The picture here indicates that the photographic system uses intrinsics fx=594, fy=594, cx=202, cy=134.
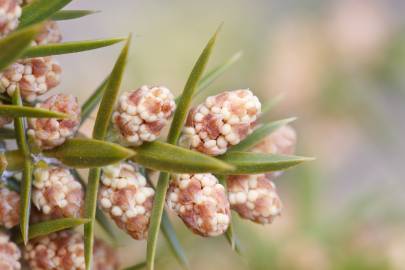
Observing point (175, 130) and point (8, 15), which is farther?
point (175, 130)

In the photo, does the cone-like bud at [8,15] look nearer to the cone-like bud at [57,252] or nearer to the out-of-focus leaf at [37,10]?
the out-of-focus leaf at [37,10]

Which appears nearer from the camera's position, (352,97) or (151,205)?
(151,205)

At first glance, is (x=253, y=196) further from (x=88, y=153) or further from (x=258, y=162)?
(x=88, y=153)

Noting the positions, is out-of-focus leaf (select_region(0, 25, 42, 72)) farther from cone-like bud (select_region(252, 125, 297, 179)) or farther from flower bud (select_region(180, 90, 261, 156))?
Answer: cone-like bud (select_region(252, 125, 297, 179))

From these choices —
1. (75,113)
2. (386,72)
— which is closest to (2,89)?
(75,113)

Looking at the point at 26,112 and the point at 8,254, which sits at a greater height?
the point at 26,112

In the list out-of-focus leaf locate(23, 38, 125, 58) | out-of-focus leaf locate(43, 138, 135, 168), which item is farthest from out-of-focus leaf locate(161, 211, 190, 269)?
out-of-focus leaf locate(23, 38, 125, 58)

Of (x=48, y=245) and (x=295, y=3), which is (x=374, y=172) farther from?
(x=48, y=245)

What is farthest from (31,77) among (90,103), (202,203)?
(202,203)
